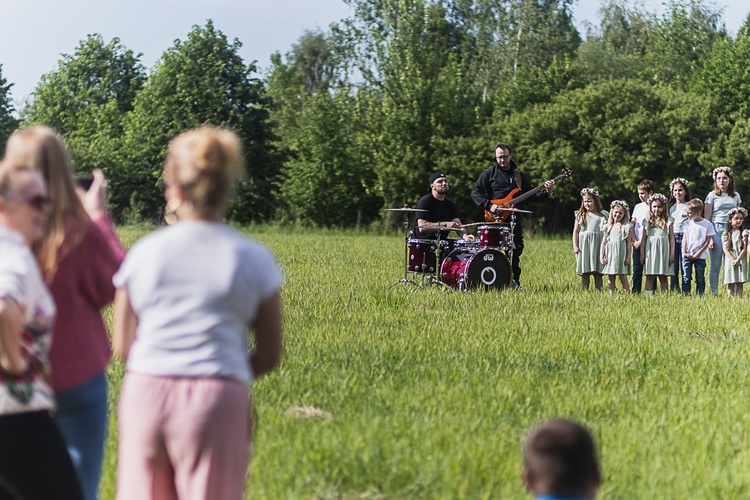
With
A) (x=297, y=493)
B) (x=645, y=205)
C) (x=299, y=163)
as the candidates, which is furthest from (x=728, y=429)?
(x=299, y=163)

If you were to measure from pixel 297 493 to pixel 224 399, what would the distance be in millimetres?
1708

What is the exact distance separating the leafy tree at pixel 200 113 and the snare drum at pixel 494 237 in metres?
43.7

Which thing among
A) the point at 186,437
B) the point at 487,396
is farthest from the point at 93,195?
the point at 487,396

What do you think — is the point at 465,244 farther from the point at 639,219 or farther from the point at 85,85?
the point at 85,85

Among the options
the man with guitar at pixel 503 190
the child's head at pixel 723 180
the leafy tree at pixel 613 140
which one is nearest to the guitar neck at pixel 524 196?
the man with guitar at pixel 503 190

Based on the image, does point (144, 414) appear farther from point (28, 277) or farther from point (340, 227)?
point (340, 227)

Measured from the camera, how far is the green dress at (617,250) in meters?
15.6

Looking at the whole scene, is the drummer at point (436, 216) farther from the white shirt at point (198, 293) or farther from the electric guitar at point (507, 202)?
the white shirt at point (198, 293)

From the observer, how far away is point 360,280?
1711 cm

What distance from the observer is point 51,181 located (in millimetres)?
3516

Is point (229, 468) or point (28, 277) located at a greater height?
point (28, 277)

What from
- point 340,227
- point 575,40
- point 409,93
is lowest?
point 340,227

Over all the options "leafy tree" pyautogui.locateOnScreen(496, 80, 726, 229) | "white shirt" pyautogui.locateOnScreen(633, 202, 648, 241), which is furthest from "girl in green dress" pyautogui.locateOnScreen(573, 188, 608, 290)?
"leafy tree" pyautogui.locateOnScreen(496, 80, 726, 229)

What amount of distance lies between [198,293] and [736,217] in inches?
499
